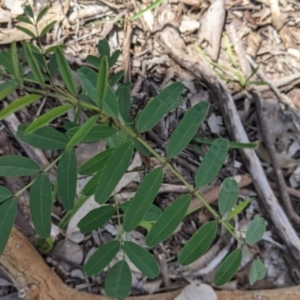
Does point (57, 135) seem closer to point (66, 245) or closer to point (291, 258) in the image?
point (66, 245)

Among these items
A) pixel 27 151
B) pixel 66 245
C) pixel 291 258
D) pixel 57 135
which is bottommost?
pixel 291 258

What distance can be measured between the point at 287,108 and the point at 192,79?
414 mm

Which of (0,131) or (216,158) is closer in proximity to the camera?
(216,158)

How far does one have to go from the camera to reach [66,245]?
1.62 meters

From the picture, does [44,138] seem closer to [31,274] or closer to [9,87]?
[9,87]

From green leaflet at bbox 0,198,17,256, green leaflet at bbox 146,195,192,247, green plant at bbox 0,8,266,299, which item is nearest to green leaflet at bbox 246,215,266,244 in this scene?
green plant at bbox 0,8,266,299

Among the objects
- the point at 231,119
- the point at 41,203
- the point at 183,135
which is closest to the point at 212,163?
the point at 183,135

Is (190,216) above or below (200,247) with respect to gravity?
below

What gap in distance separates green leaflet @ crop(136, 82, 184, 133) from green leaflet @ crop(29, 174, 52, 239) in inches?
10.0

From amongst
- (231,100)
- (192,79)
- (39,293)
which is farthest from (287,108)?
(39,293)

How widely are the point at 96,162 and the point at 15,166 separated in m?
0.19

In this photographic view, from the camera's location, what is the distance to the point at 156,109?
1.06 meters

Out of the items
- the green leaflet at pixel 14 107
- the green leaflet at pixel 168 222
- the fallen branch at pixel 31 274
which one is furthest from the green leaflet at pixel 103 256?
the green leaflet at pixel 14 107

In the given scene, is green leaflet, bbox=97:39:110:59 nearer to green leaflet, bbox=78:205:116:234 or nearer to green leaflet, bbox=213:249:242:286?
green leaflet, bbox=78:205:116:234
